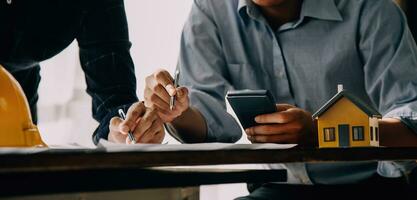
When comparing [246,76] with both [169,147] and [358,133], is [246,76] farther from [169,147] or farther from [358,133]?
[169,147]

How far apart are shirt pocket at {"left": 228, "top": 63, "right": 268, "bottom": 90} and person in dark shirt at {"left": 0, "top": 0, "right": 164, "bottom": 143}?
0.28m

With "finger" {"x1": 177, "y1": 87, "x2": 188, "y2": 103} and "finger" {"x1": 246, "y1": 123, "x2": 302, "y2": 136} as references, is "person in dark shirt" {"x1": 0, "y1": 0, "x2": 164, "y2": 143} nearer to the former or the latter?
"finger" {"x1": 177, "y1": 87, "x2": 188, "y2": 103}

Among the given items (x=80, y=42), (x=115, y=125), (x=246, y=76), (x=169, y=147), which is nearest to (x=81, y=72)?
(x=80, y=42)

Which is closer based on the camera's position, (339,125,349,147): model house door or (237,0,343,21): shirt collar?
(339,125,349,147): model house door

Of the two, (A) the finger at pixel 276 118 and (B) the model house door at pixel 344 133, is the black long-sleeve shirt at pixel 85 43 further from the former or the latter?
(B) the model house door at pixel 344 133

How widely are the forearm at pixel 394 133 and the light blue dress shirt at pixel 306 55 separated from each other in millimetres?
284

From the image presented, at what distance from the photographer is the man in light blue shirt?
157cm

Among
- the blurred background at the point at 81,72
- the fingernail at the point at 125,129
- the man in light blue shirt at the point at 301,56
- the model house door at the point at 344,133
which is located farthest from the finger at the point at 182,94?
the blurred background at the point at 81,72

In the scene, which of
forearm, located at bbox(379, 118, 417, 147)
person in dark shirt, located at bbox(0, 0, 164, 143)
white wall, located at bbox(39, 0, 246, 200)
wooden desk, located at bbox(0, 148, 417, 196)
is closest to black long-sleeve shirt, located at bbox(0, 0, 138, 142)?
person in dark shirt, located at bbox(0, 0, 164, 143)

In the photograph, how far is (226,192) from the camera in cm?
255

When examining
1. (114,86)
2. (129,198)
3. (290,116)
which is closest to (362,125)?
(290,116)

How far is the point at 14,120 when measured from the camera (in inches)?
32.8

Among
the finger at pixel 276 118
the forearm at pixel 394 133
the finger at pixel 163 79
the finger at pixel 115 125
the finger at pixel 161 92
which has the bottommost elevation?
the forearm at pixel 394 133

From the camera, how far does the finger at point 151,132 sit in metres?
1.25
